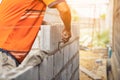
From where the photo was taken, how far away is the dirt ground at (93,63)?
9.81 meters

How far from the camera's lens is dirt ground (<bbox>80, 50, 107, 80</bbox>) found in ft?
32.2

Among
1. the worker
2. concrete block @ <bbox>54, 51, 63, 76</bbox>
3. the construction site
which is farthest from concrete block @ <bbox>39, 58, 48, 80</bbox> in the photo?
concrete block @ <bbox>54, 51, 63, 76</bbox>

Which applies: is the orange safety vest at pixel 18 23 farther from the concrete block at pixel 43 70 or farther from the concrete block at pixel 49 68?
the concrete block at pixel 49 68

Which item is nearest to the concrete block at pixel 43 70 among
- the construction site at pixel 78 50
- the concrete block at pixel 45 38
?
the construction site at pixel 78 50

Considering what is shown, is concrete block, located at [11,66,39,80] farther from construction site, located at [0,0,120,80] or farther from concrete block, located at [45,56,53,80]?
concrete block, located at [45,56,53,80]

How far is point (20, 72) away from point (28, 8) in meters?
0.85

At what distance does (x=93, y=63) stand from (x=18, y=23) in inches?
372

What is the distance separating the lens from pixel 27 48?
10.3 ft

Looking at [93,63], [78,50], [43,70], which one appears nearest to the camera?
[43,70]

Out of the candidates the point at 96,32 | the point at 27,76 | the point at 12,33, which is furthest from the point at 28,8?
the point at 96,32

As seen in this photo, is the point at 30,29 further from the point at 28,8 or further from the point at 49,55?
the point at 49,55

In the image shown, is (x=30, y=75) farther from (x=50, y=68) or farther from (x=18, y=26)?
(x=50, y=68)

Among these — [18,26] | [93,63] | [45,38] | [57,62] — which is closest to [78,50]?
[57,62]

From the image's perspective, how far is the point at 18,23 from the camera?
10.1 ft
